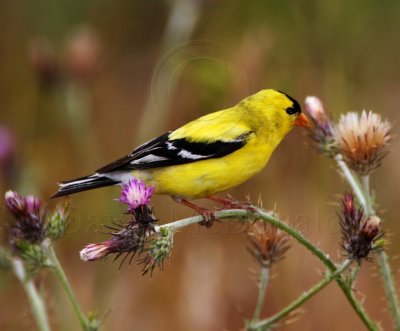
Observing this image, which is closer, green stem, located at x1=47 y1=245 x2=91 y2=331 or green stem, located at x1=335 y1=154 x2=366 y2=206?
green stem, located at x1=47 y1=245 x2=91 y2=331

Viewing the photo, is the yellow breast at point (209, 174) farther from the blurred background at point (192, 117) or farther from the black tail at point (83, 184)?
the blurred background at point (192, 117)

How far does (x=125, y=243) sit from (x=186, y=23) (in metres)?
2.49

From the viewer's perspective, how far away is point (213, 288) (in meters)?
3.89

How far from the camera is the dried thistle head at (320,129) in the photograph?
102 inches

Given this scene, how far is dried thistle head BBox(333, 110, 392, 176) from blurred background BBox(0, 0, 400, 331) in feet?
3.10

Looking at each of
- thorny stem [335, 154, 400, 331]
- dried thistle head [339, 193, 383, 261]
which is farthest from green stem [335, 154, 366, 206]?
dried thistle head [339, 193, 383, 261]

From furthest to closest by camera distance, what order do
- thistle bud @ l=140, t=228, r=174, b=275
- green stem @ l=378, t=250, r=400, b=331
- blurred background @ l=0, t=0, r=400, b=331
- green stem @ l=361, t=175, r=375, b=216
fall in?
blurred background @ l=0, t=0, r=400, b=331 → green stem @ l=361, t=175, r=375, b=216 → green stem @ l=378, t=250, r=400, b=331 → thistle bud @ l=140, t=228, r=174, b=275

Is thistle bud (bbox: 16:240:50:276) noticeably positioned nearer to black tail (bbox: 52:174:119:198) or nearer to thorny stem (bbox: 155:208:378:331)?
black tail (bbox: 52:174:119:198)

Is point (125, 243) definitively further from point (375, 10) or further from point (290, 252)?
point (375, 10)

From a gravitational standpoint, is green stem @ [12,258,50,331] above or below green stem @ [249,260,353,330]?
above

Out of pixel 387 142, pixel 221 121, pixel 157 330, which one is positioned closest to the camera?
pixel 387 142

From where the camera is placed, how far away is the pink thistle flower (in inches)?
74.6

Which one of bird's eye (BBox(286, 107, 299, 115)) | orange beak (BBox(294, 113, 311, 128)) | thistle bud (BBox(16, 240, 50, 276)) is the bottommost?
thistle bud (BBox(16, 240, 50, 276))

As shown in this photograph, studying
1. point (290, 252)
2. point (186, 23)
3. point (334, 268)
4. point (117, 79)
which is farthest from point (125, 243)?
point (117, 79)
